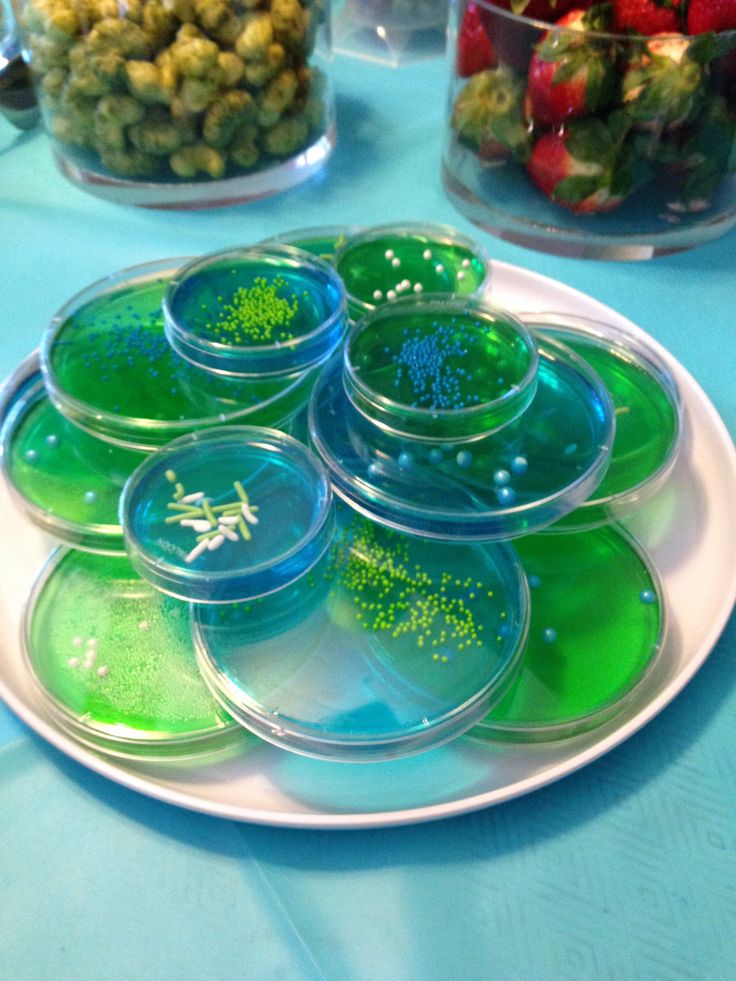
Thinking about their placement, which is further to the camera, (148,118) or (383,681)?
(148,118)

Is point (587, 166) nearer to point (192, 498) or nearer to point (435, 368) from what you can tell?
point (435, 368)

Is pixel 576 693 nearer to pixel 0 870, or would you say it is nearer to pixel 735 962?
pixel 735 962

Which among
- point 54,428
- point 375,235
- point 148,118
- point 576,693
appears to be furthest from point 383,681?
point 148,118

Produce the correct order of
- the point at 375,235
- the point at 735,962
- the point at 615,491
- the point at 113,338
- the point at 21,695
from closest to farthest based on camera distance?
1. the point at 735,962
2. the point at 21,695
3. the point at 615,491
4. the point at 113,338
5. the point at 375,235

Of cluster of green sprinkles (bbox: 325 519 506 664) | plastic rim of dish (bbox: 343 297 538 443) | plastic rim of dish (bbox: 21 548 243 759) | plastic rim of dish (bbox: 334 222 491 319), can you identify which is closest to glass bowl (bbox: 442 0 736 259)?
plastic rim of dish (bbox: 334 222 491 319)

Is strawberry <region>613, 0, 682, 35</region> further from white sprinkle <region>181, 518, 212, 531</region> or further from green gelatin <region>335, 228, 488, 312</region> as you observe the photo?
white sprinkle <region>181, 518, 212, 531</region>

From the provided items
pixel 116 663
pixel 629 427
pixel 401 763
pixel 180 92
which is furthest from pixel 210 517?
pixel 180 92
